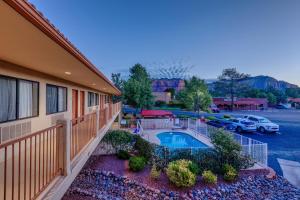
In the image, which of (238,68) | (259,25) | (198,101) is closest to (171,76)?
(238,68)

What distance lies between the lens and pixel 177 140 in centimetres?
2062

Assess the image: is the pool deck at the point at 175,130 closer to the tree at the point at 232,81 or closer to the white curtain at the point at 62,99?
the white curtain at the point at 62,99

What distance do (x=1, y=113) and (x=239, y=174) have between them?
11.2 meters

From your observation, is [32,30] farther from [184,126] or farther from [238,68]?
[238,68]

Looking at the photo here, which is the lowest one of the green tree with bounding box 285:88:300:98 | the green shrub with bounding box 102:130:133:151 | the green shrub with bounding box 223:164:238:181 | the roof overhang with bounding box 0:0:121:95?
the green shrub with bounding box 223:164:238:181

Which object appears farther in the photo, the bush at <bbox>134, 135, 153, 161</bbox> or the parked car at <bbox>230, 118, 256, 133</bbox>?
the parked car at <bbox>230, 118, 256, 133</bbox>

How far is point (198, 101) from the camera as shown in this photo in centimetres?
3275

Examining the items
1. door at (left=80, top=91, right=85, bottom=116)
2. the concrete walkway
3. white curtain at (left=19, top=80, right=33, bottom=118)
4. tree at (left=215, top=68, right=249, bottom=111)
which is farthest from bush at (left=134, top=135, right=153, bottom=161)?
tree at (left=215, top=68, right=249, bottom=111)

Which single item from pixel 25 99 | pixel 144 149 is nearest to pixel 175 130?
pixel 144 149

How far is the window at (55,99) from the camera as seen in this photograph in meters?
7.39

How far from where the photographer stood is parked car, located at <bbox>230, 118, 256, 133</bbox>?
23.4 meters

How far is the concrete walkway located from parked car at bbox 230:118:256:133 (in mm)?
9335

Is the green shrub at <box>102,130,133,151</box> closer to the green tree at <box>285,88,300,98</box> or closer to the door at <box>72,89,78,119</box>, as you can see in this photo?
the door at <box>72,89,78,119</box>

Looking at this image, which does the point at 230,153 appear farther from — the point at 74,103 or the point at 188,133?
the point at 188,133
